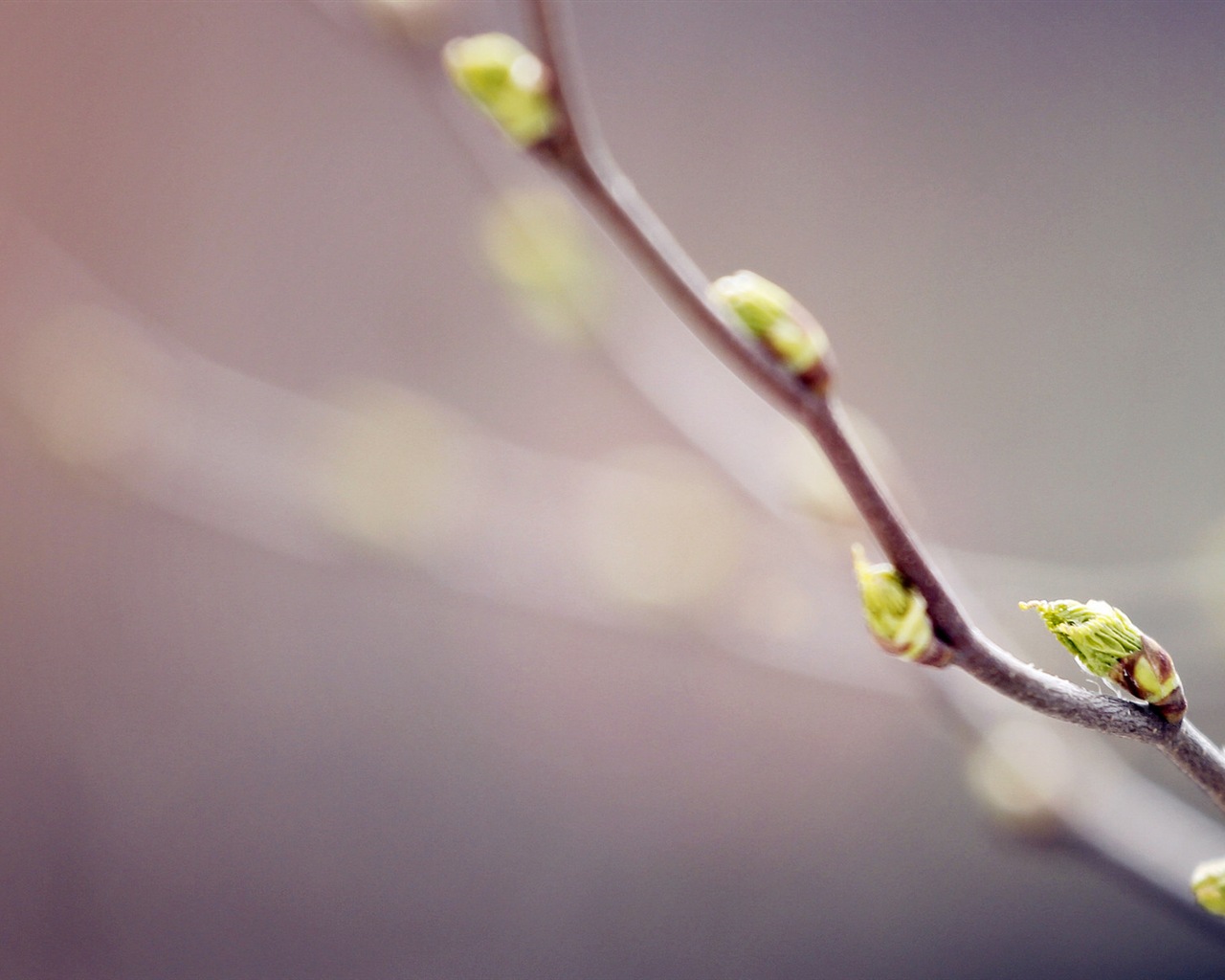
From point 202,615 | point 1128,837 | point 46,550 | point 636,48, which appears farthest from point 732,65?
point 46,550

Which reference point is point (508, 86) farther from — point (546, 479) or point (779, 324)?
point (546, 479)

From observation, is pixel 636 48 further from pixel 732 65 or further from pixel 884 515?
pixel 884 515

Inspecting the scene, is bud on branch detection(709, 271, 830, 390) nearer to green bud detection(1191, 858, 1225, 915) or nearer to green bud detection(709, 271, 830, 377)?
green bud detection(709, 271, 830, 377)

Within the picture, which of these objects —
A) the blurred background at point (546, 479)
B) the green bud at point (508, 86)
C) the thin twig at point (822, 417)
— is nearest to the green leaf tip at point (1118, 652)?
the thin twig at point (822, 417)

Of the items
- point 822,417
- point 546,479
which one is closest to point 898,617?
point 822,417

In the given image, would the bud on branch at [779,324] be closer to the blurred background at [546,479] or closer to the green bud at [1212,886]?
the green bud at [1212,886]

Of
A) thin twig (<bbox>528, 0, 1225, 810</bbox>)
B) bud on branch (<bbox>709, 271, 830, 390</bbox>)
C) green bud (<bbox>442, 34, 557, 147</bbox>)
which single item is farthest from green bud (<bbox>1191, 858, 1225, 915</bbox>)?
green bud (<bbox>442, 34, 557, 147</bbox>)

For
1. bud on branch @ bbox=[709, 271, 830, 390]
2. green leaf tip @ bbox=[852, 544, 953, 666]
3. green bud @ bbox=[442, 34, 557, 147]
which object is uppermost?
green bud @ bbox=[442, 34, 557, 147]
